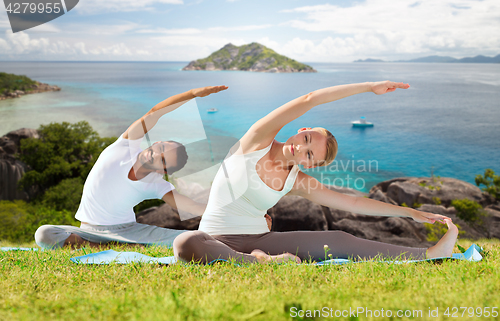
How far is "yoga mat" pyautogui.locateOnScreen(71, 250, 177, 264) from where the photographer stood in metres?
2.70

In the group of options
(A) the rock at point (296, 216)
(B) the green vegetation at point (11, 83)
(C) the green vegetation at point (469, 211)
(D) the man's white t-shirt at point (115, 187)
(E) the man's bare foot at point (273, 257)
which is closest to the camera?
(E) the man's bare foot at point (273, 257)

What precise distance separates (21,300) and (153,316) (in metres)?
0.91

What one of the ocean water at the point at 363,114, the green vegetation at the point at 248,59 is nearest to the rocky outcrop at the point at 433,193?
the ocean water at the point at 363,114

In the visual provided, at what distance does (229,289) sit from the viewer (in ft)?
6.68

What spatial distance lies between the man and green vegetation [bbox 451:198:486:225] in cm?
1400

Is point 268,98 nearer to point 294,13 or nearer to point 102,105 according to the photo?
point 294,13

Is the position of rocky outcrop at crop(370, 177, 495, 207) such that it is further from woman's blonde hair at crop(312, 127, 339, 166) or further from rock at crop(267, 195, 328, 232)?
woman's blonde hair at crop(312, 127, 339, 166)

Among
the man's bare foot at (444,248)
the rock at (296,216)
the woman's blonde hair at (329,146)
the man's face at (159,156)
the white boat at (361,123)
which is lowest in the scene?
the white boat at (361,123)

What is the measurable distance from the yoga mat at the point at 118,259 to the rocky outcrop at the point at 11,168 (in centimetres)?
2001

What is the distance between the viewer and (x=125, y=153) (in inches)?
153

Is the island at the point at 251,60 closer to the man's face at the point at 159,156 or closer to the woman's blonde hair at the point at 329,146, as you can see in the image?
the man's face at the point at 159,156

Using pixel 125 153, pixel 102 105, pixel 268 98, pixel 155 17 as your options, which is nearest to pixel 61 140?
pixel 125 153

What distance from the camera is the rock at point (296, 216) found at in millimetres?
8625

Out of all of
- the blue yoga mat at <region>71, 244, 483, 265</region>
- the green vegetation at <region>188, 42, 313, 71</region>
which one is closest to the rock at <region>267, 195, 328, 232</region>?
the blue yoga mat at <region>71, 244, 483, 265</region>
